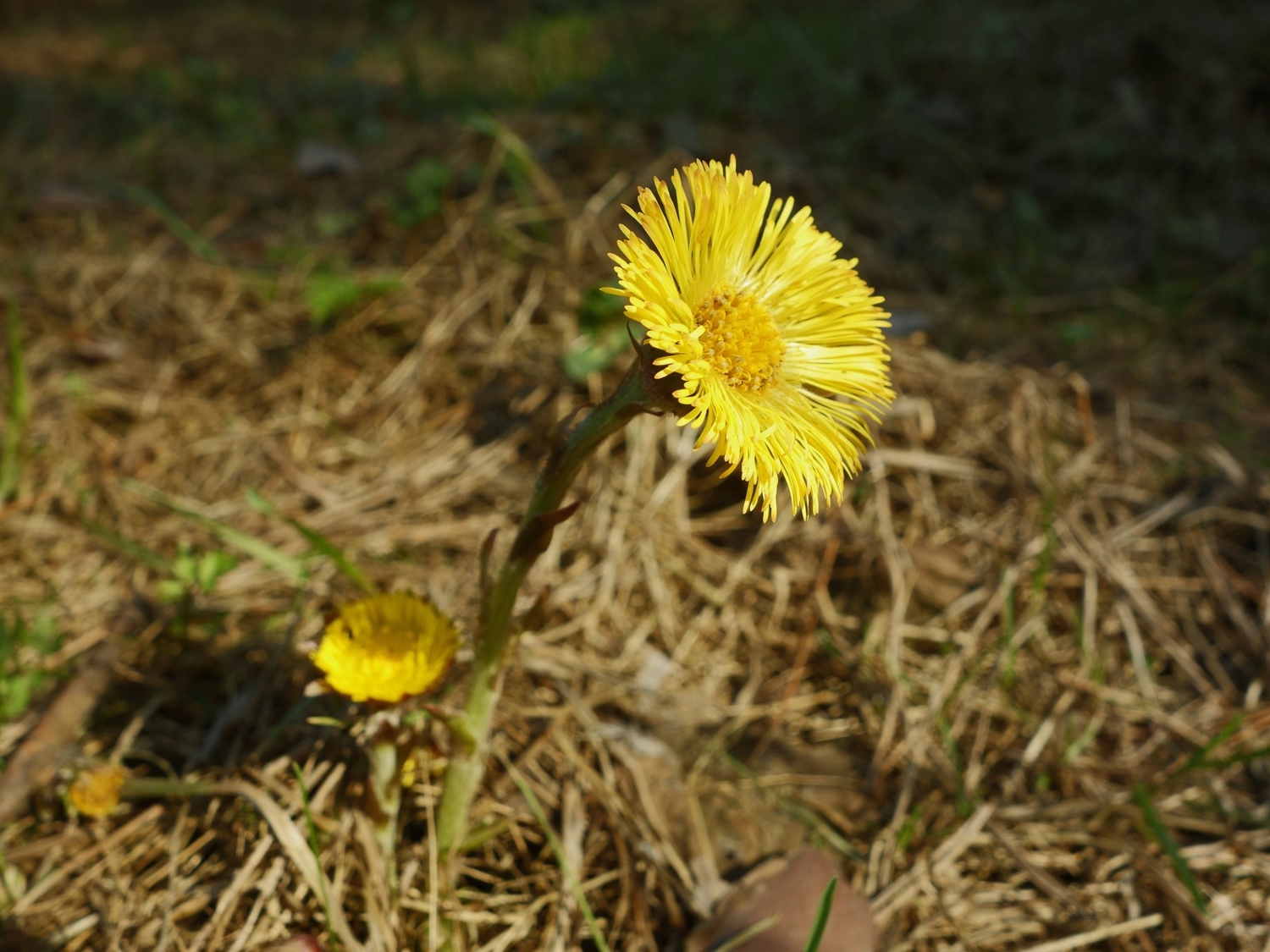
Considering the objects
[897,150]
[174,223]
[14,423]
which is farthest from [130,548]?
[897,150]

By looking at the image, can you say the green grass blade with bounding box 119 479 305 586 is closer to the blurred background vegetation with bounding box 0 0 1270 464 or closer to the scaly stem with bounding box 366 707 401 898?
the scaly stem with bounding box 366 707 401 898

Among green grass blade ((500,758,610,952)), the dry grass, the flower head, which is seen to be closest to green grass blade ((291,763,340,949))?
the dry grass

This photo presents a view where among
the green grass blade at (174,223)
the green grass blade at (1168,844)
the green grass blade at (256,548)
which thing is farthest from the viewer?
the green grass blade at (174,223)

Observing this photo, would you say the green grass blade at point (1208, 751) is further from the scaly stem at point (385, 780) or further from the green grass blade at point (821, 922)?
the scaly stem at point (385, 780)

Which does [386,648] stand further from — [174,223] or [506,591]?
[174,223]

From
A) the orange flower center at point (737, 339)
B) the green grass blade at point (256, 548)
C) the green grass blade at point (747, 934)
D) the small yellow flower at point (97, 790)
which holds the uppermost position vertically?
the orange flower center at point (737, 339)

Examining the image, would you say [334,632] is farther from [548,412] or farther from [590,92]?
[590,92]

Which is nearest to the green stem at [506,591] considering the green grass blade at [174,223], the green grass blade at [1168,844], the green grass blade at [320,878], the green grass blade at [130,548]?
the green grass blade at [320,878]
